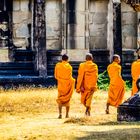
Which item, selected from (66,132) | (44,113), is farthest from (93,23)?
(66,132)

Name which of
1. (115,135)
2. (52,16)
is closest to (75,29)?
(52,16)

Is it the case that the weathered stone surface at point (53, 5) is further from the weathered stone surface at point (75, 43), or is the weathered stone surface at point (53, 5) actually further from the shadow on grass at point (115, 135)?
the shadow on grass at point (115, 135)

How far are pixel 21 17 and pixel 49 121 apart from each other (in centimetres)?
1081

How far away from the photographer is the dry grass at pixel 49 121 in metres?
10.6

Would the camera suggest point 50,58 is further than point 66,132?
Yes

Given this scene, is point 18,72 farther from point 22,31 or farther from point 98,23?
point 98,23

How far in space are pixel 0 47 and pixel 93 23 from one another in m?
4.03

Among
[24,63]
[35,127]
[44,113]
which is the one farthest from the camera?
[24,63]

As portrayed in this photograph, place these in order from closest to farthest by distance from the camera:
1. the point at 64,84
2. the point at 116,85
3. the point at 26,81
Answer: the point at 64,84, the point at 116,85, the point at 26,81

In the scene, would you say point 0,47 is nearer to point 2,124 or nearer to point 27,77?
point 27,77

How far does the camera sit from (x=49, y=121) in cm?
Answer: 1389

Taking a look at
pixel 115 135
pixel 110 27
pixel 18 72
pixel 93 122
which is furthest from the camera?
pixel 110 27

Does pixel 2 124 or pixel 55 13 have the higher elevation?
pixel 55 13

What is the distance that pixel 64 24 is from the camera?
23.6m
